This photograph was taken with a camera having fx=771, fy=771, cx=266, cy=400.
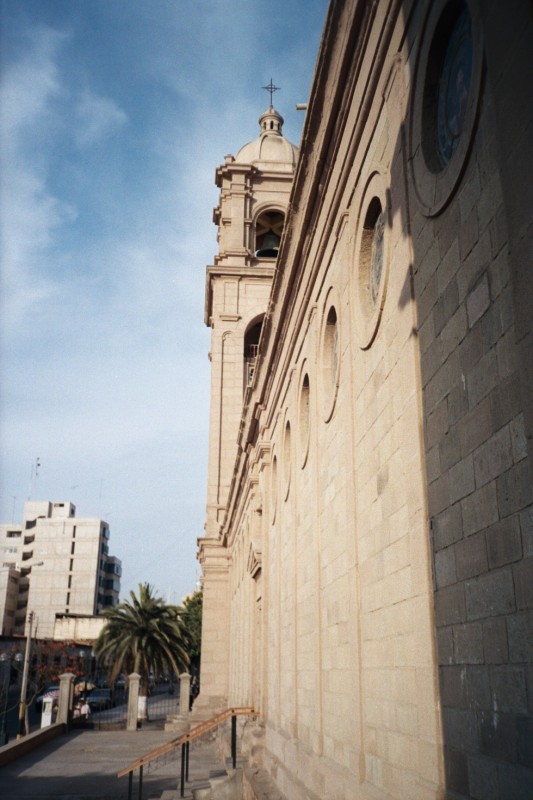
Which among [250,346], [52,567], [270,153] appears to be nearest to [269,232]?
[270,153]

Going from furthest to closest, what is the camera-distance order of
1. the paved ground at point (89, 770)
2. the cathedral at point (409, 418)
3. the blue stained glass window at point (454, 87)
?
the paved ground at point (89, 770), the blue stained glass window at point (454, 87), the cathedral at point (409, 418)

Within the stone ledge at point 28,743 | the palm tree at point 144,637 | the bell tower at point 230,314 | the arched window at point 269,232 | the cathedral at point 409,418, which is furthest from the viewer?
the palm tree at point 144,637

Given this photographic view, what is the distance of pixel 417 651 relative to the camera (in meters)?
6.00

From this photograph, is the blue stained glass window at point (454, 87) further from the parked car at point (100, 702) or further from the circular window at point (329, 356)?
the parked car at point (100, 702)

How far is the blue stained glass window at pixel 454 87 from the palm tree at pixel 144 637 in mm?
37161

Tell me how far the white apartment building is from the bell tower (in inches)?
2378

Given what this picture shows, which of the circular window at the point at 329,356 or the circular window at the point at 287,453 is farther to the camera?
the circular window at the point at 287,453

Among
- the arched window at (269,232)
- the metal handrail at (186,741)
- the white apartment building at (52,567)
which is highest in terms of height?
the arched window at (269,232)

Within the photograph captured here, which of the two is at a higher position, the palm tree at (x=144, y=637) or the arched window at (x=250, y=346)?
the arched window at (x=250, y=346)

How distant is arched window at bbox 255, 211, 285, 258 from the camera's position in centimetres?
3669

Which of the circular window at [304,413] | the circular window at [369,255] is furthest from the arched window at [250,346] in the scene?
the circular window at [369,255]

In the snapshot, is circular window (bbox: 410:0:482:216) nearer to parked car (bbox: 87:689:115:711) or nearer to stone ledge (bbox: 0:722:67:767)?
stone ledge (bbox: 0:722:67:767)

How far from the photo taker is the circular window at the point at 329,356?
35.1ft

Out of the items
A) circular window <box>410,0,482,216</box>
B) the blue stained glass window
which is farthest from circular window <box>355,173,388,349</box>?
the blue stained glass window
